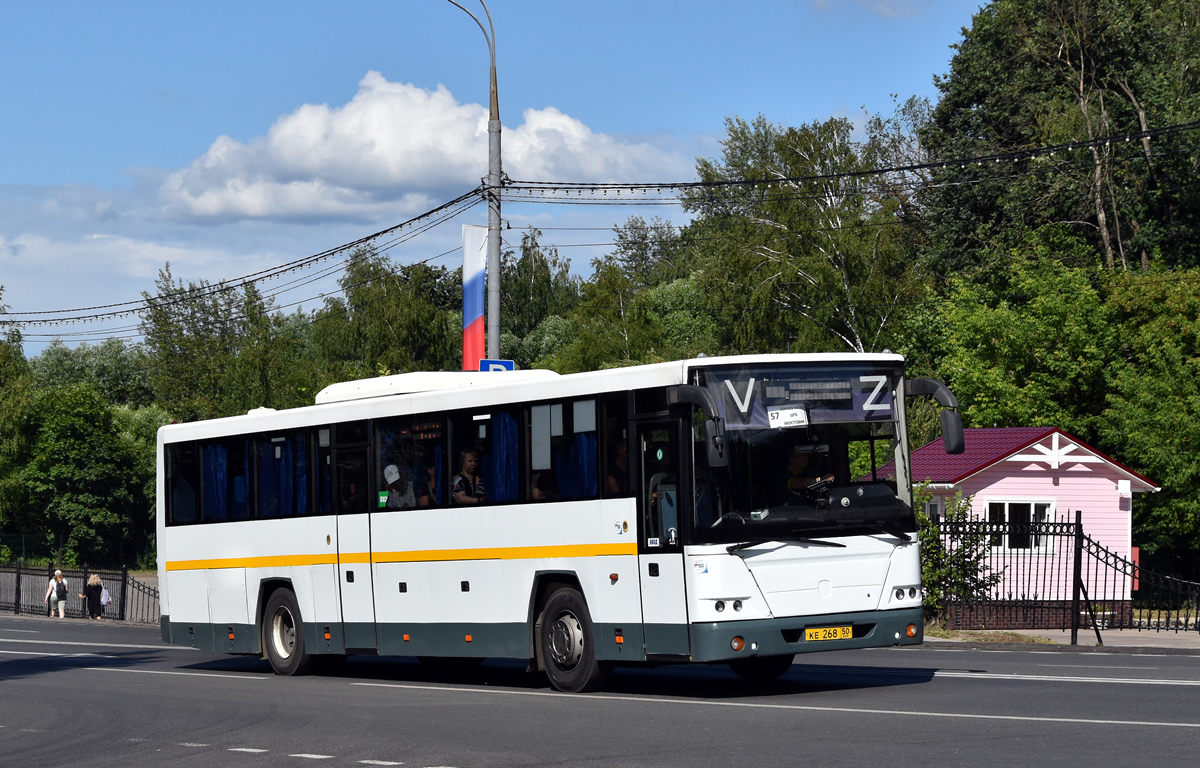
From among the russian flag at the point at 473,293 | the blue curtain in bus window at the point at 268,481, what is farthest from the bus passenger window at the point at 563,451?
the russian flag at the point at 473,293

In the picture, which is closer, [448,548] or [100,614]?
[448,548]

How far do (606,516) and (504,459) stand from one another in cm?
180

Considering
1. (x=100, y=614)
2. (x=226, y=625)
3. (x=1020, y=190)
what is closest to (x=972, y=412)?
(x=1020, y=190)

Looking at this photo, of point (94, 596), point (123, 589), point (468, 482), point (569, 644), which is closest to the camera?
point (569, 644)

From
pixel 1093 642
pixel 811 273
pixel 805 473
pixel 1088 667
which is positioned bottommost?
pixel 1093 642

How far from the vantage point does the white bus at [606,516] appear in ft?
46.4

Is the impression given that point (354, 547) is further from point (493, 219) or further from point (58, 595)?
point (58, 595)

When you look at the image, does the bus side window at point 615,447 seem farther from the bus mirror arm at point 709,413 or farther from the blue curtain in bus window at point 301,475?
the blue curtain in bus window at point 301,475

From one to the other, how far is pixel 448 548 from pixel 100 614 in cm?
3104

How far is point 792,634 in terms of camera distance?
14289mm

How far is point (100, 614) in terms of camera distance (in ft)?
148

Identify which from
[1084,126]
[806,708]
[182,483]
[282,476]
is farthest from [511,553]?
[1084,126]

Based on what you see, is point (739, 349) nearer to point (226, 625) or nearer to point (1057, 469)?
point (1057, 469)

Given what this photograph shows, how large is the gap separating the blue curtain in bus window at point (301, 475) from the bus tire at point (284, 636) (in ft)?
3.63
